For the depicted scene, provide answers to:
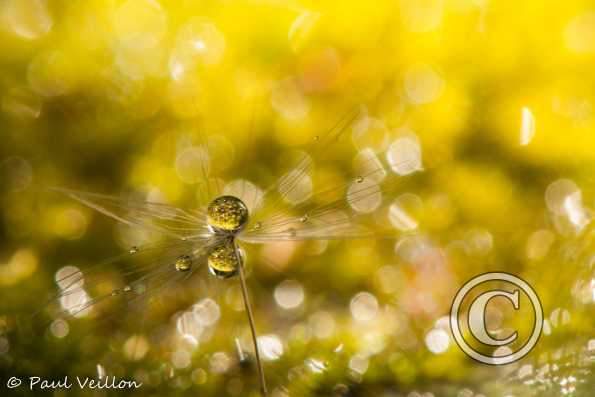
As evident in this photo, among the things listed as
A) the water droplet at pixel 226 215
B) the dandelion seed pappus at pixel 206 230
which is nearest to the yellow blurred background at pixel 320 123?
the dandelion seed pappus at pixel 206 230

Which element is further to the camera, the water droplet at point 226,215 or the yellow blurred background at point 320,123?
the yellow blurred background at point 320,123

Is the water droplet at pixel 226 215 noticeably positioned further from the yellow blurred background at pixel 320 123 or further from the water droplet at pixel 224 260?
the yellow blurred background at pixel 320 123

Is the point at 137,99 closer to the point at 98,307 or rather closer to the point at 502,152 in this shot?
the point at 98,307

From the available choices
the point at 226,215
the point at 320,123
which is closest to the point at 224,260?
the point at 226,215

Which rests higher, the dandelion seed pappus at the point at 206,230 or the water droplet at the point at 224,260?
the dandelion seed pappus at the point at 206,230

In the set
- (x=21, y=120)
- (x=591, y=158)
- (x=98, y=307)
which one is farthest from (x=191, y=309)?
(x=591, y=158)

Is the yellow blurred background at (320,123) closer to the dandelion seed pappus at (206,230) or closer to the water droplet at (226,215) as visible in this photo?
the dandelion seed pappus at (206,230)

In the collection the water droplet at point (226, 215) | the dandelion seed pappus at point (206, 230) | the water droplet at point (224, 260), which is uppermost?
the dandelion seed pappus at point (206, 230)

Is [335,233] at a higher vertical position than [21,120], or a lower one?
lower
